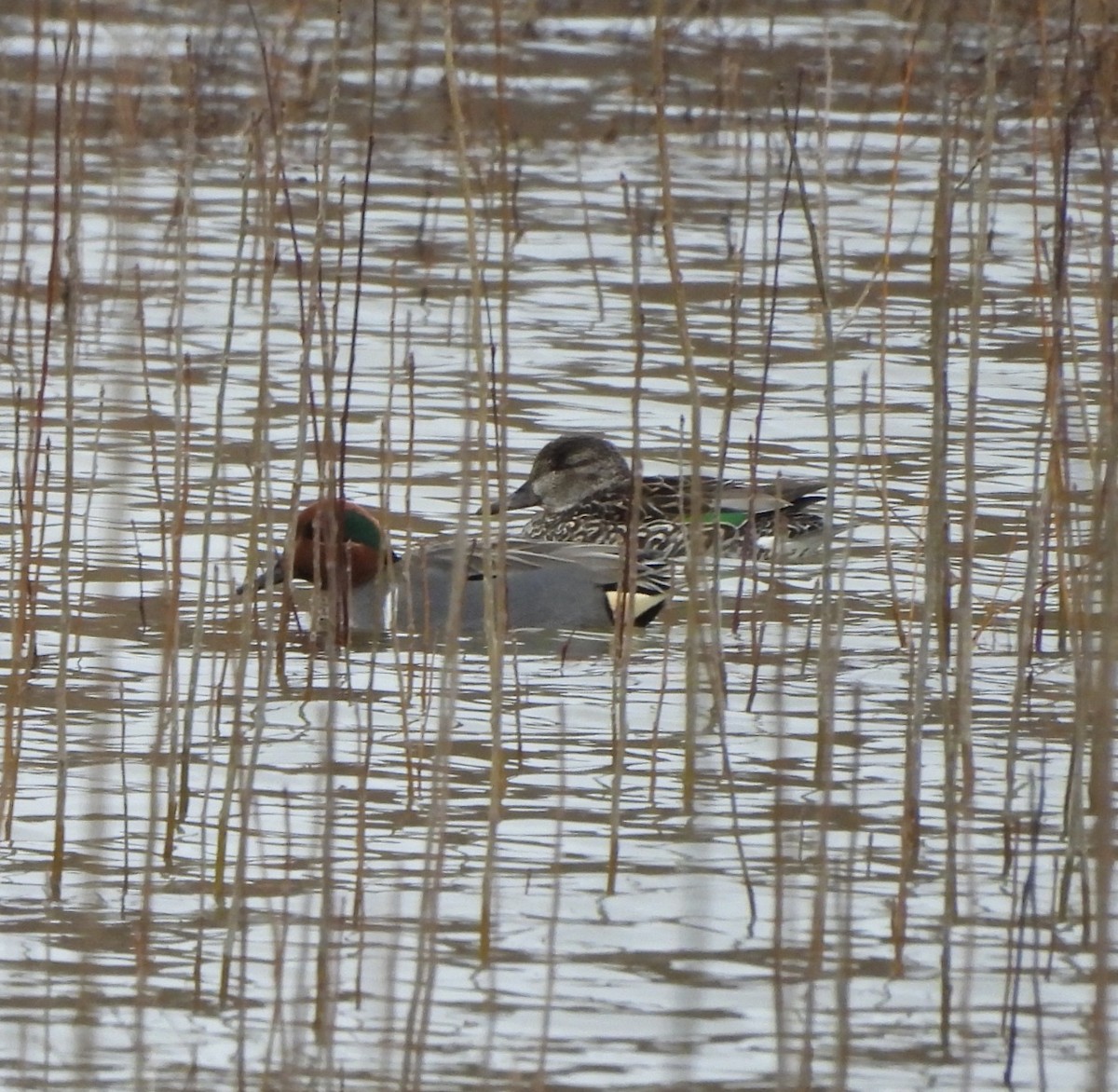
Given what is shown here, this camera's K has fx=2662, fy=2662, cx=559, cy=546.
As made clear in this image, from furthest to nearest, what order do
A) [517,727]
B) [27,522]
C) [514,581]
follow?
1. [514,581]
2. [517,727]
3. [27,522]

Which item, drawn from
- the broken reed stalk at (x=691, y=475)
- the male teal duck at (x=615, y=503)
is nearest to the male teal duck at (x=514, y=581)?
the male teal duck at (x=615, y=503)

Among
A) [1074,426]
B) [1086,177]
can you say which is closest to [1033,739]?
[1074,426]

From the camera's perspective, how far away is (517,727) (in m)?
5.52

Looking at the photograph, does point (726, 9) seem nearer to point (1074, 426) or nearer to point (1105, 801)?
point (1074, 426)

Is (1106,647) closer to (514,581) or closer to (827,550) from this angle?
(827,550)

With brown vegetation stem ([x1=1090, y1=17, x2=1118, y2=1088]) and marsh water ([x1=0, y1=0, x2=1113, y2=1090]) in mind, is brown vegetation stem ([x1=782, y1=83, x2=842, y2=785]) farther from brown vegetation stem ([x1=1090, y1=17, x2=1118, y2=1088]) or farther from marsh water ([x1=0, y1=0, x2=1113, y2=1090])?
brown vegetation stem ([x1=1090, y1=17, x2=1118, y2=1088])

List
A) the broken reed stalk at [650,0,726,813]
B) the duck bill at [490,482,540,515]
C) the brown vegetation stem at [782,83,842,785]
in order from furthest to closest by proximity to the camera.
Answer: the duck bill at [490,482,540,515] < the broken reed stalk at [650,0,726,813] < the brown vegetation stem at [782,83,842,785]

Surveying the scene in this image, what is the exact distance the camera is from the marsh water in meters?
3.86

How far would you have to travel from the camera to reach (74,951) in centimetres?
427

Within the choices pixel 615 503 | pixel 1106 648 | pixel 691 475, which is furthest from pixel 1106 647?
pixel 615 503

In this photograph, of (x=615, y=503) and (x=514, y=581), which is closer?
(x=514, y=581)

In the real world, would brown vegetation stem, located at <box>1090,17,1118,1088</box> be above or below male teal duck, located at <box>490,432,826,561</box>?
above

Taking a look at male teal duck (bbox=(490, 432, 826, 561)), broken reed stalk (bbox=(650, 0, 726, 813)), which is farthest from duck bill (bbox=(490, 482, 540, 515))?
broken reed stalk (bbox=(650, 0, 726, 813))

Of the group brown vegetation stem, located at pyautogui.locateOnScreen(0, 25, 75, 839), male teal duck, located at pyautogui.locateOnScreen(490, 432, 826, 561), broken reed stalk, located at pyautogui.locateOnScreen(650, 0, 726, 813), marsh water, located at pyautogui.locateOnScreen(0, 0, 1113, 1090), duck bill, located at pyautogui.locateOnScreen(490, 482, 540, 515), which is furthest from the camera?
duck bill, located at pyautogui.locateOnScreen(490, 482, 540, 515)
